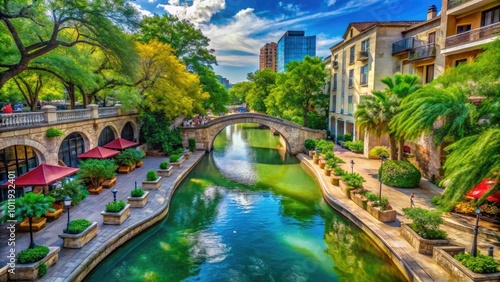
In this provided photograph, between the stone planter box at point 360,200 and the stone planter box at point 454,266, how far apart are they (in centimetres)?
519

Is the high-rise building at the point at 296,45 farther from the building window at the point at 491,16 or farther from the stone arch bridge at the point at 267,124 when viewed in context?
the building window at the point at 491,16

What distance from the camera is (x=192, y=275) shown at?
11367 mm

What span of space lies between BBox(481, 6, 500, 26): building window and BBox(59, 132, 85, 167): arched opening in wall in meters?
28.2

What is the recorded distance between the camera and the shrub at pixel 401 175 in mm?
18781

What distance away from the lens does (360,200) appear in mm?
16422

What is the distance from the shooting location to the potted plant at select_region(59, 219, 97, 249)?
11344mm

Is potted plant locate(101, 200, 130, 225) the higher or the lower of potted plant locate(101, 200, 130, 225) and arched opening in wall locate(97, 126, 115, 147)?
the lower

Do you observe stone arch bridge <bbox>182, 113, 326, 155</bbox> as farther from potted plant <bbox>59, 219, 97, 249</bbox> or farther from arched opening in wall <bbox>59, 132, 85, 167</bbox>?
potted plant <bbox>59, 219, 97, 249</bbox>

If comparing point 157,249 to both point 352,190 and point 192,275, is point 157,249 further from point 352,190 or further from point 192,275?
point 352,190

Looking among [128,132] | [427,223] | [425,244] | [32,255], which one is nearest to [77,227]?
[32,255]

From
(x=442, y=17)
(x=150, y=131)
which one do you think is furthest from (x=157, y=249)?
(x=442, y=17)

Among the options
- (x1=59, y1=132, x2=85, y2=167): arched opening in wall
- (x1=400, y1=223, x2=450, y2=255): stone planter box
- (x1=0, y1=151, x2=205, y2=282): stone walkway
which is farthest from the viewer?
(x1=59, y1=132, x2=85, y2=167): arched opening in wall

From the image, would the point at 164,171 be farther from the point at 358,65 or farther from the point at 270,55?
the point at 270,55

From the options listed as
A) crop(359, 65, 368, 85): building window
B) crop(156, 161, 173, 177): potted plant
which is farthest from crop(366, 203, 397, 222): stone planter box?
crop(359, 65, 368, 85): building window
